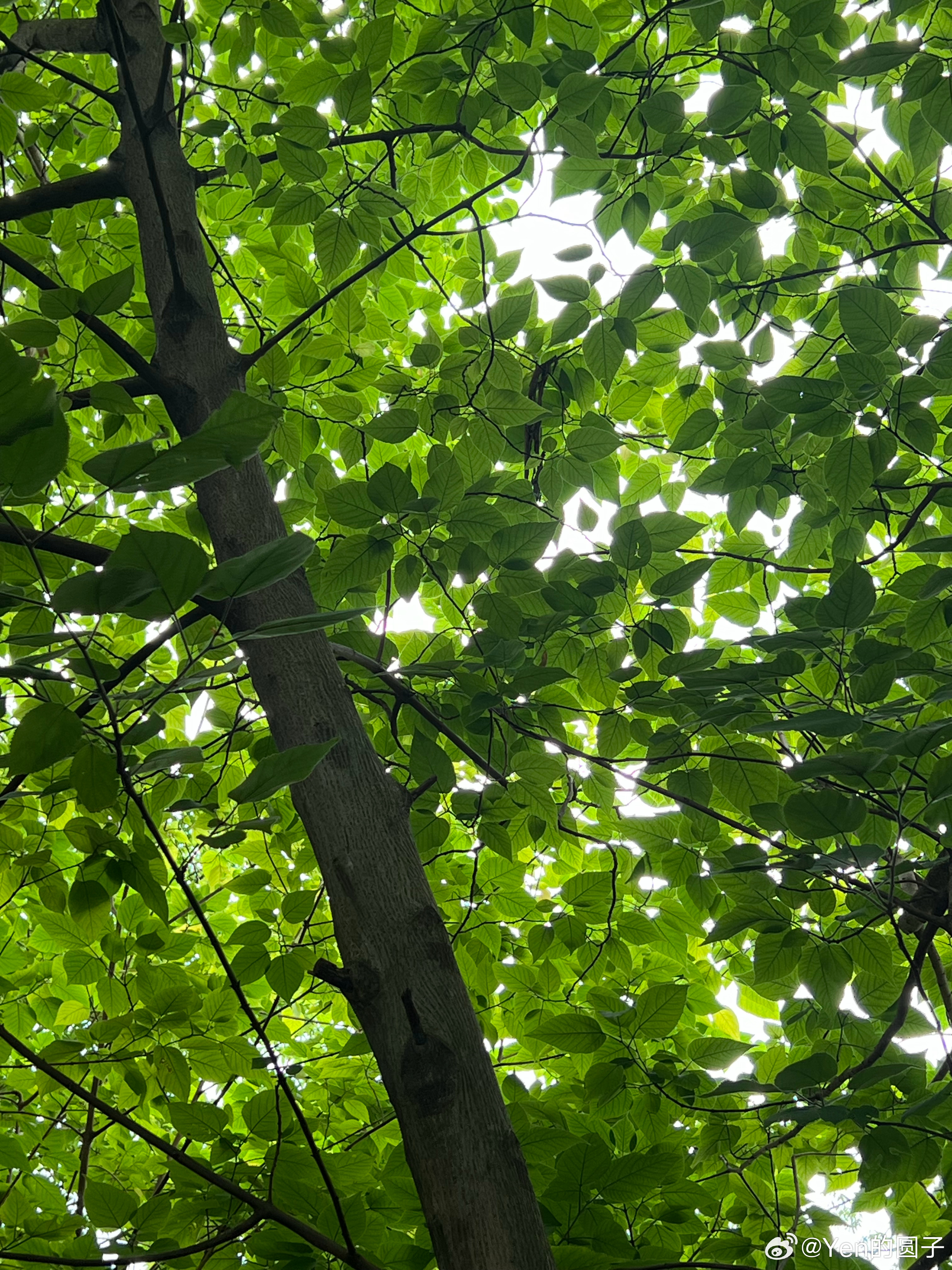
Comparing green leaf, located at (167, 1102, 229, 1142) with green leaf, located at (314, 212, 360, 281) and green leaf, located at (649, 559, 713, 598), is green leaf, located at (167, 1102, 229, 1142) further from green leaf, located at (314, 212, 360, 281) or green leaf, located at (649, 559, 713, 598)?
green leaf, located at (314, 212, 360, 281)

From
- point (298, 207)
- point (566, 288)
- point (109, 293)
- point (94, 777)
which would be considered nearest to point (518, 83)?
point (566, 288)

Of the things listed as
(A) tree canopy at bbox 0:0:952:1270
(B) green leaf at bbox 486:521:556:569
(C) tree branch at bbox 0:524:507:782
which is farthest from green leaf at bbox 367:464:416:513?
(C) tree branch at bbox 0:524:507:782

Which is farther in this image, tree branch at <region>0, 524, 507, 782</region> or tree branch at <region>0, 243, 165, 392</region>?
tree branch at <region>0, 243, 165, 392</region>

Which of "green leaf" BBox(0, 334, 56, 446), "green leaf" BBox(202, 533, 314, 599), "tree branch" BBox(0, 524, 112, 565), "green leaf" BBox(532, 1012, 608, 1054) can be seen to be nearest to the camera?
"green leaf" BBox(0, 334, 56, 446)

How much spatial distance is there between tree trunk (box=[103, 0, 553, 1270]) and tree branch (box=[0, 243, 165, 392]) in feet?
0.11

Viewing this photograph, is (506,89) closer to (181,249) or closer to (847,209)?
(181,249)

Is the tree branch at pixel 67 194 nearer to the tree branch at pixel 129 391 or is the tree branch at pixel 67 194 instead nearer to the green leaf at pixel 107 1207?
the tree branch at pixel 129 391

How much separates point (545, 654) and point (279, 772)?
1.18m

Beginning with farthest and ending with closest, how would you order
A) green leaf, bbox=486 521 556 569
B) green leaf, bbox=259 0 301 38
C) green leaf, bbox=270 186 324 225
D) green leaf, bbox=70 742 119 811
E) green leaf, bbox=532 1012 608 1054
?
green leaf, bbox=259 0 301 38, green leaf, bbox=270 186 324 225, green leaf, bbox=532 1012 608 1054, green leaf, bbox=486 521 556 569, green leaf, bbox=70 742 119 811

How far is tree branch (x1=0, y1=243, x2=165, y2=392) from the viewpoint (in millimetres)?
1693

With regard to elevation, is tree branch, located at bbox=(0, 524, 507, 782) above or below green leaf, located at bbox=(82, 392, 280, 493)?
above

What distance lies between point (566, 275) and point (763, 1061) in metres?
1.91

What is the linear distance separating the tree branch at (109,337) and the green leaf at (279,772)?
1.05 meters

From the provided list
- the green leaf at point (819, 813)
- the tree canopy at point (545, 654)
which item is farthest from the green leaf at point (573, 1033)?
the green leaf at point (819, 813)
